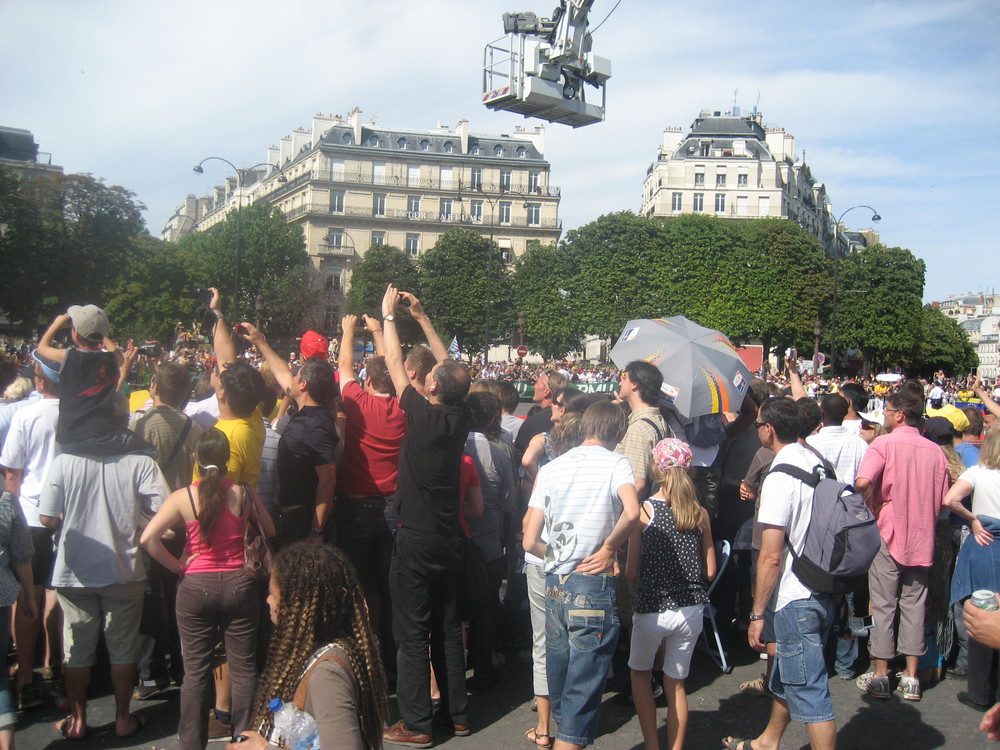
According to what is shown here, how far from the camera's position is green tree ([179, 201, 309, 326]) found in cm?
7162

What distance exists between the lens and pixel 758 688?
5.44 m

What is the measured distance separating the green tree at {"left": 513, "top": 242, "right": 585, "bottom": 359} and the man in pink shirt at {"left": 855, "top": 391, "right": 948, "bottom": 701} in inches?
2027

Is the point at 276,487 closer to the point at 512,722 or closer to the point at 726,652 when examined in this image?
the point at 512,722

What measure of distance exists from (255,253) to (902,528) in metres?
71.0

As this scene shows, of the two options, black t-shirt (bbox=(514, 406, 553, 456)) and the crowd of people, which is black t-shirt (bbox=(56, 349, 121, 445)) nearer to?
the crowd of people

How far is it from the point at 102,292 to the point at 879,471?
46.4 m

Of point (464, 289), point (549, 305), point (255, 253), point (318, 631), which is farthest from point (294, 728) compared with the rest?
point (255, 253)

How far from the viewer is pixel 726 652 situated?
6.16 m

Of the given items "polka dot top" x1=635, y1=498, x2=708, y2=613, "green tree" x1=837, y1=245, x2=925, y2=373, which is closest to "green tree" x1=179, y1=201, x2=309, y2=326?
"green tree" x1=837, y1=245, x2=925, y2=373

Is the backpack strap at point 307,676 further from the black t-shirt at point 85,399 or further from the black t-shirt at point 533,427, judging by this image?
the black t-shirt at point 533,427

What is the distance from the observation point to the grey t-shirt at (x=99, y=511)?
4379 mm

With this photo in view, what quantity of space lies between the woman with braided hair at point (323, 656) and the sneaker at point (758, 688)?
3522mm

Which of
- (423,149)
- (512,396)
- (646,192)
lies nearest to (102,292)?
(423,149)

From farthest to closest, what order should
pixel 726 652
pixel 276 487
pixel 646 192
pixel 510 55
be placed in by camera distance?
pixel 646 192
pixel 510 55
pixel 726 652
pixel 276 487
